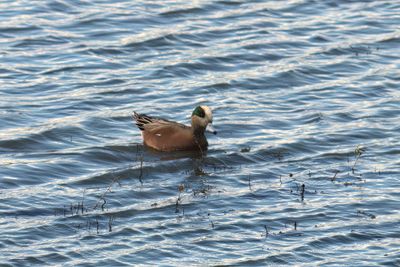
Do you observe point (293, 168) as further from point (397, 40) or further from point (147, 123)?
point (397, 40)

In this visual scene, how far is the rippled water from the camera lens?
1066 centimetres

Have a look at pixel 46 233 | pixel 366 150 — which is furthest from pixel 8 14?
pixel 46 233

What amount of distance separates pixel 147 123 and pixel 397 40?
6617 millimetres

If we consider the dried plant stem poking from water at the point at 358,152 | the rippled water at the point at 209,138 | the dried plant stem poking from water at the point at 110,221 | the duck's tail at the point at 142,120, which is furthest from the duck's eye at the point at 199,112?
the dried plant stem poking from water at the point at 110,221

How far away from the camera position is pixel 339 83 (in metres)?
17.1

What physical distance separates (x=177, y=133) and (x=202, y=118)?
14.8 inches

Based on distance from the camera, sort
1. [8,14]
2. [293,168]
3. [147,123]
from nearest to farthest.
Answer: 1. [293,168]
2. [147,123]
3. [8,14]

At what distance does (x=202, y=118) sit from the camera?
14.4m

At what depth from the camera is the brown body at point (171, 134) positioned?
1437cm

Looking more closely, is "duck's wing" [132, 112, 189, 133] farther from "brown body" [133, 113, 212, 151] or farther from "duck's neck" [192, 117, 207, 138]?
"duck's neck" [192, 117, 207, 138]

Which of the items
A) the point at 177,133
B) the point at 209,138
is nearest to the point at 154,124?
the point at 177,133

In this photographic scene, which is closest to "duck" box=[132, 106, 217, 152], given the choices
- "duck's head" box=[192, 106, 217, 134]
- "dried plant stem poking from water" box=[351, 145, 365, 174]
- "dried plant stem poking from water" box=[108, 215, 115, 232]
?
"duck's head" box=[192, 106, 217, 134]

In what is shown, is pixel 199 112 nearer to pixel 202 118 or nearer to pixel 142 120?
pixel 202 118

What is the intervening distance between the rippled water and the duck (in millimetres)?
173
